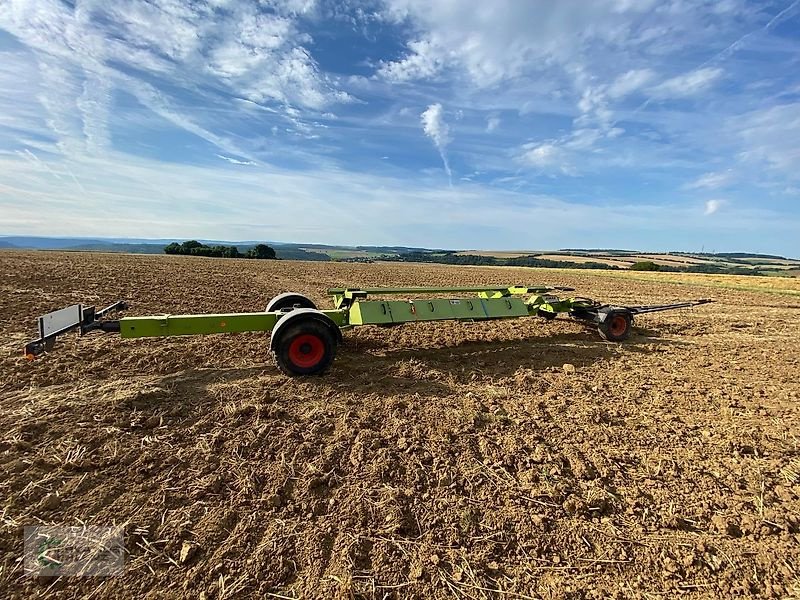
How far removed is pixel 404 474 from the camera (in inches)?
139

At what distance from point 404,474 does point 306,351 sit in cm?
259

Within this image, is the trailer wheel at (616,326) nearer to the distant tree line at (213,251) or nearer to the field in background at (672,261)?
the distant tree line at (213,251)

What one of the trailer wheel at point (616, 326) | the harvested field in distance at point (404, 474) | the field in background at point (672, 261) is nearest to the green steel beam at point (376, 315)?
the trailer wheel at point (616, 326)

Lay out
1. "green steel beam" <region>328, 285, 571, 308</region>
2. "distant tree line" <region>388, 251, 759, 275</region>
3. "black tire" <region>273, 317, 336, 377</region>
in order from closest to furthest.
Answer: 1. "black tire" <region>273, 317, 336, 377</region>
2. "green steel beam" <region>328, 285, 571, 308</region>
3. "distant tree line" <region>388, 251, 759, 275</region>

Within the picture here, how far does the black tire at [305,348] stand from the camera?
5.41m

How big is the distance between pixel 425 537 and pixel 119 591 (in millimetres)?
1895

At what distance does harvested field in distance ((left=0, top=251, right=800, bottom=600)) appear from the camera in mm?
2594

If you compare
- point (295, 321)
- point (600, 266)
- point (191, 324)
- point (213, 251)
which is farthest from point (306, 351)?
point (600, 266)

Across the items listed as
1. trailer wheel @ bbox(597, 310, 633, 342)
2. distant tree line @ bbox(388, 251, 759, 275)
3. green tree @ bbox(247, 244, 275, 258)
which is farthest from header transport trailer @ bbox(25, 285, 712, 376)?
green tree @ bbox(247, 244, 275, 258)

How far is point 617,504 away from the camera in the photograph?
3.25 metres

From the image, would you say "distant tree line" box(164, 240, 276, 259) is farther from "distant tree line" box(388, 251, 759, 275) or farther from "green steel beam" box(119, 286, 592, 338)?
"green steel beam" box(119, 286, 592, 338)

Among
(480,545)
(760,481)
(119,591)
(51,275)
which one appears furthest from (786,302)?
(51,275)

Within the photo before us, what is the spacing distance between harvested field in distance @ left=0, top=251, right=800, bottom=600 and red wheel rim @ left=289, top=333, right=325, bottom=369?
0.33m

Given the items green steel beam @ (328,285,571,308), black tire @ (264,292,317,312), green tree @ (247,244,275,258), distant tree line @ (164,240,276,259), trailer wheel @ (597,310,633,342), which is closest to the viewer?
black tire @ (264,292,317,312)
